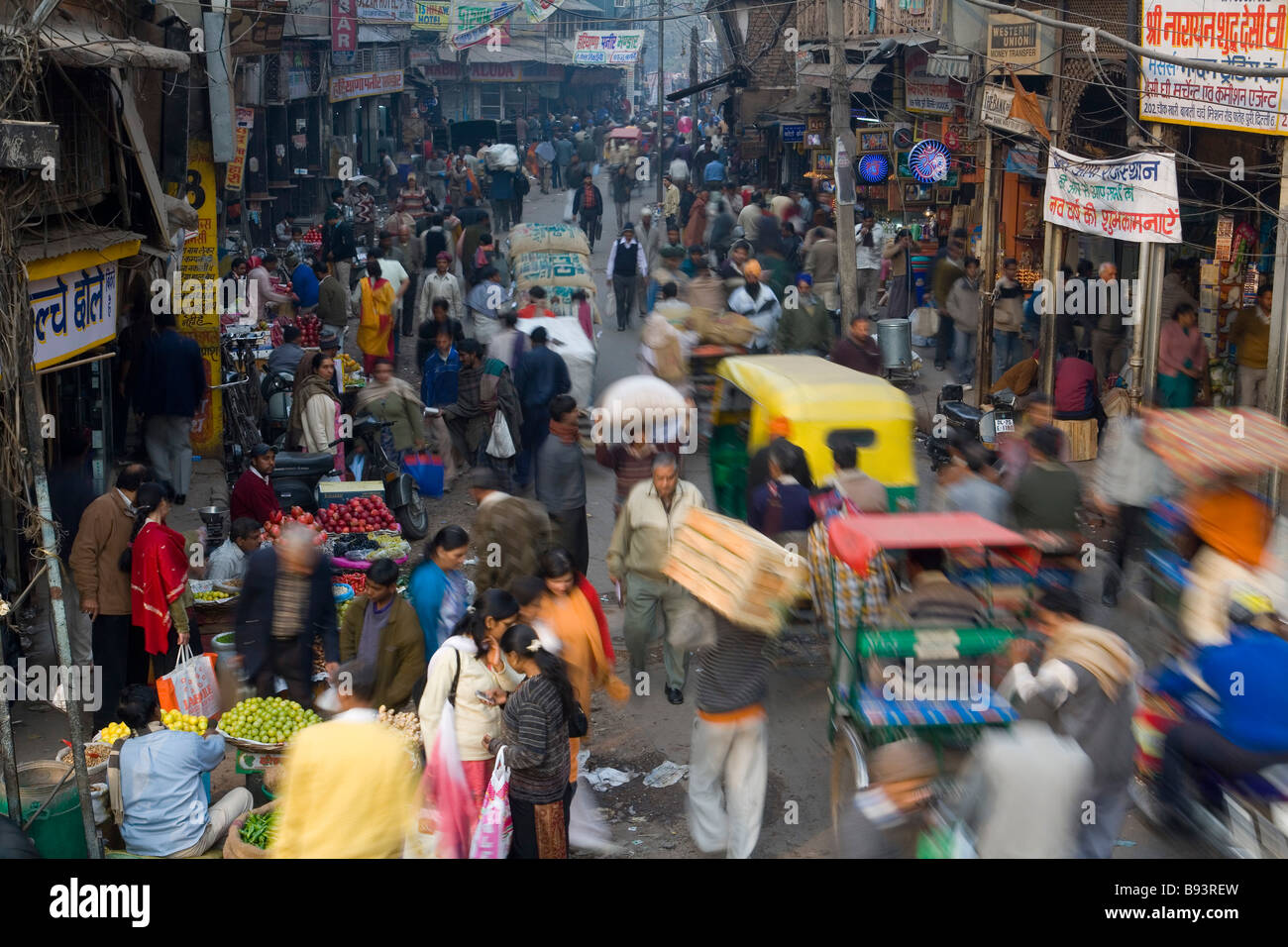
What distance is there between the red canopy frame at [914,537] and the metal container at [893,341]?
10631 millimetres

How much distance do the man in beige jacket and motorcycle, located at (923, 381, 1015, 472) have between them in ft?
20.0

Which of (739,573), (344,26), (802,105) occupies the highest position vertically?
(344,26)

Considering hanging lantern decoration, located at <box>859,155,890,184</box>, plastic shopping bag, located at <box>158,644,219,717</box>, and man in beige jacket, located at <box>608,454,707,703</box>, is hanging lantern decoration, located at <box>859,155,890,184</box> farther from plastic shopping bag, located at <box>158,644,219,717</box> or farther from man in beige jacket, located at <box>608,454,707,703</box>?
plastic shopping bag, located at <box>158,644,219,717</box>

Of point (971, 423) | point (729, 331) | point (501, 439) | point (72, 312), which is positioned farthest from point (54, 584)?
point (971, 423)

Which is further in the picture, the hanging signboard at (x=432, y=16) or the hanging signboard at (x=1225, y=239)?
the hanging signboard at (x=432, y=16)

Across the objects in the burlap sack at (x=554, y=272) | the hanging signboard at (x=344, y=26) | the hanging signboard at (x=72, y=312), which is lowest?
the burlap sack at (x=554, y=272)

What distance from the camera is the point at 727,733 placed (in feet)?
24.7

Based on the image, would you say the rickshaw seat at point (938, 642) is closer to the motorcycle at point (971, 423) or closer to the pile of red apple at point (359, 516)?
the pile of red apple at point (359, 516)

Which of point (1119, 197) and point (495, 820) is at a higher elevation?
point (1119, 197)

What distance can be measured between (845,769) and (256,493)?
16.8 ft

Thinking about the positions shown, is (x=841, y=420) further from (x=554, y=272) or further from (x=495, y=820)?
(x=554, y=272)

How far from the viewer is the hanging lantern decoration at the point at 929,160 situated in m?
20.7

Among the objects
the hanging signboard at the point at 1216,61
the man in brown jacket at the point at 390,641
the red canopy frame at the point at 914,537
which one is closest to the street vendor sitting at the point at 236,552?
the man in brown jacket at the point at 390,641

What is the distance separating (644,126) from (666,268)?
43126 millimetres
